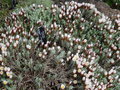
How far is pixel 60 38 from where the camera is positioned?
4.29 metres

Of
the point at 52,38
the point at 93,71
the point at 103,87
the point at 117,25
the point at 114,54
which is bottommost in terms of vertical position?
the point at 103,87

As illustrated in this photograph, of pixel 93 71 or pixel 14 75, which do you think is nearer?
pixel 14 75

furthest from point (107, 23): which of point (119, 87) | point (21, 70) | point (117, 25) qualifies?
point (21, 70)

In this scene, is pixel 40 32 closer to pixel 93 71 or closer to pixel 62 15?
pixel 93 71

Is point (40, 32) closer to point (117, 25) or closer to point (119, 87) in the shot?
→ point (119, 87)

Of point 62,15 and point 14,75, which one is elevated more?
point 62,15

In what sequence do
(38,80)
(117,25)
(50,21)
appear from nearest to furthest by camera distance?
(38,80)
(50,21)
(117,25)

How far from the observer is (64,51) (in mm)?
3834

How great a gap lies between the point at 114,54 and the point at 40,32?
1.62 metres

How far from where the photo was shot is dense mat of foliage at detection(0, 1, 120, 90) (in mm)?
3479

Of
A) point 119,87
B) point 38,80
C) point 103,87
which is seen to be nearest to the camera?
point 38,80

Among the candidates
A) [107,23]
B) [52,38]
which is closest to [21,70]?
[52,38]

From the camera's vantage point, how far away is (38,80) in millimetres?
3336

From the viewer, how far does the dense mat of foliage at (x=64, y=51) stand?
3.48 m
